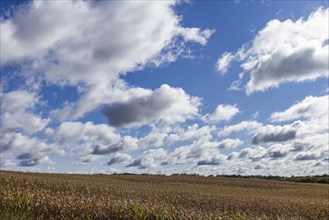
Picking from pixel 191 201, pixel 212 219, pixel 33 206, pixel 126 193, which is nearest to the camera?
pixel 212 219

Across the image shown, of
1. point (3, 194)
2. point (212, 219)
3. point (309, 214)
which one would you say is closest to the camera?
point (212, 219)

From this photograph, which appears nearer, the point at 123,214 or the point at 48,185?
the point at 123,214

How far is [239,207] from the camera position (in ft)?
95.2

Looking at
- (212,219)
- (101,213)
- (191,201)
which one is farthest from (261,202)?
(101,213)

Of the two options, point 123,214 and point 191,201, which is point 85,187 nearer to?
point 191,201

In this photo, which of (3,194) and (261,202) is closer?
(3,194)

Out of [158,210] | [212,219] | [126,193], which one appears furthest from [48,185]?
[212,219]

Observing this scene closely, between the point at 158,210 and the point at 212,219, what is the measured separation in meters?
2.69

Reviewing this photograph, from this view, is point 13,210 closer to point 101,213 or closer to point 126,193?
point 101,213

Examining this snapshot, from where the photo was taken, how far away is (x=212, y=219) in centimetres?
1938

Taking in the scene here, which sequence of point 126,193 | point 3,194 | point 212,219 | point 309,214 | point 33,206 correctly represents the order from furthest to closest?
point 126,193
point 309,214
point 3,194
point 33,206
point 212,219

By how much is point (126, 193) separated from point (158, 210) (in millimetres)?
13091

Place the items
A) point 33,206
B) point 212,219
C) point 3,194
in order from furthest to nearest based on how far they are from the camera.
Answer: point 3,194
point 33,206
point 212,219

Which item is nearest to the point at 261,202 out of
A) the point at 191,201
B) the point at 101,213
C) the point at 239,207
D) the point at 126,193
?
the point at 239,207
